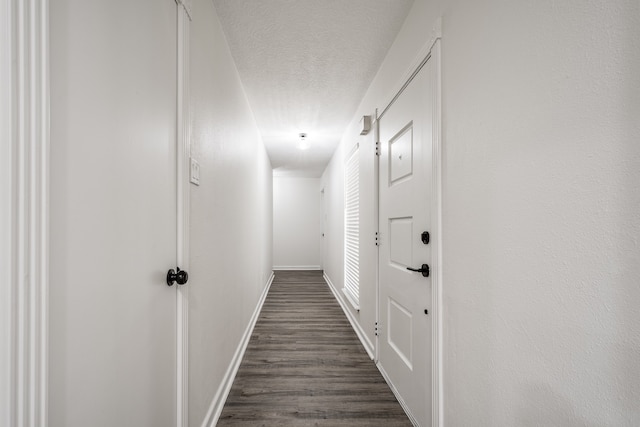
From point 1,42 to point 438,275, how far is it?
4.83ft

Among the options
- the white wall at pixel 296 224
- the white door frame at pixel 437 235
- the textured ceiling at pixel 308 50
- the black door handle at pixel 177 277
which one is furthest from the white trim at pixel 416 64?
the white wall at pixel 296 224

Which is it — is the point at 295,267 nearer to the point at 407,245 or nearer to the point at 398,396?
the point at 398,396

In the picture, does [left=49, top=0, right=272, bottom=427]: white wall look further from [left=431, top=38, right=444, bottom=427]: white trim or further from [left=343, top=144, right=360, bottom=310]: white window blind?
[left=343, top=144, right=360, bottom=310]: white window blind

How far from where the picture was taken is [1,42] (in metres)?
A: 0.46

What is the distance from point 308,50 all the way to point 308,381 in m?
2.36

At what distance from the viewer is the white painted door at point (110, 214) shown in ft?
2.01

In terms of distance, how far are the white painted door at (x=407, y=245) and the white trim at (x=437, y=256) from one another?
7 centimetres

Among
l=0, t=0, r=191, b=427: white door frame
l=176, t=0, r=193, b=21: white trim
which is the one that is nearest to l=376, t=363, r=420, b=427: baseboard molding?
l=0, t=0, r=191, b=427: white door frame

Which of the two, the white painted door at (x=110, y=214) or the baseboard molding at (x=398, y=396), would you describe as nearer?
the white painted door at (x=110, y=214)

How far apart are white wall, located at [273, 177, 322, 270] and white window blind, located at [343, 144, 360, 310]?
337 centimetres

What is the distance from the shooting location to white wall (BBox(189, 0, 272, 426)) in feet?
4.48

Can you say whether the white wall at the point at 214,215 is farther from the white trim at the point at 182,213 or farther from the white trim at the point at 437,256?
the white trim at the point at 437,256

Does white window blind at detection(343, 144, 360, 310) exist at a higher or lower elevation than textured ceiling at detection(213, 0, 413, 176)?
lower

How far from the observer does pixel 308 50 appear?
6.66 ft
